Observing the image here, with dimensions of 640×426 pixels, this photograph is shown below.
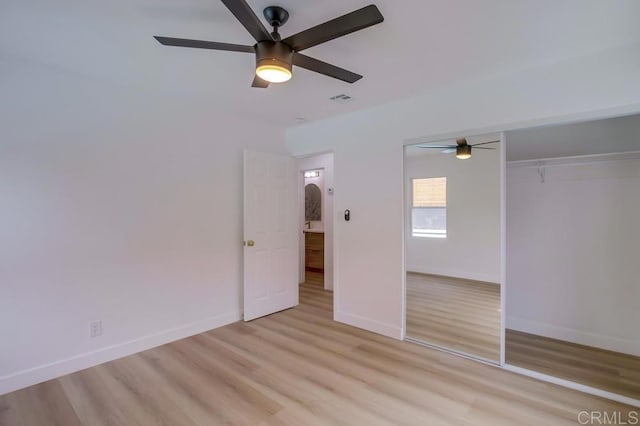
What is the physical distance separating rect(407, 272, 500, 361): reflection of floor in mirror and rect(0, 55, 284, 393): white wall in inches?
91.6

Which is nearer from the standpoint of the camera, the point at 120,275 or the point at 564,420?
the point at 564,420

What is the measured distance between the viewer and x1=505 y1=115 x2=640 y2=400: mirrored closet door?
2.87 meters

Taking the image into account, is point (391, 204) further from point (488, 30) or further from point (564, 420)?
point (564, 420)

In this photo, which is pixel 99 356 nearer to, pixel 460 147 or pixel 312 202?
pixel 460 147

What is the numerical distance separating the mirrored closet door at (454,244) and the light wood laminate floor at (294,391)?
2.12ft

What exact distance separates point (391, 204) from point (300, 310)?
1.96m

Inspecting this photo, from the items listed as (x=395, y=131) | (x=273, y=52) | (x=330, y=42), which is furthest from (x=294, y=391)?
(x=395, y=131)

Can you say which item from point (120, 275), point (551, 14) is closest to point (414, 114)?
point (551, 14)

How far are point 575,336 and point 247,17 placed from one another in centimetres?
395

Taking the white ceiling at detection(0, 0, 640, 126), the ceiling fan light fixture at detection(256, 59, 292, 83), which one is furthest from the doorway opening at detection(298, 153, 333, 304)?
the ceiling fan light fixture at detection(256, 59, 292, 83)

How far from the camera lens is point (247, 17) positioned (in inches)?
59.5

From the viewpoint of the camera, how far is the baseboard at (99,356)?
2.45m

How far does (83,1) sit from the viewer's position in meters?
1.77

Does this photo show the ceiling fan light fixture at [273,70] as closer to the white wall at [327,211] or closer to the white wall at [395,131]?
the white wall at [395,131]
